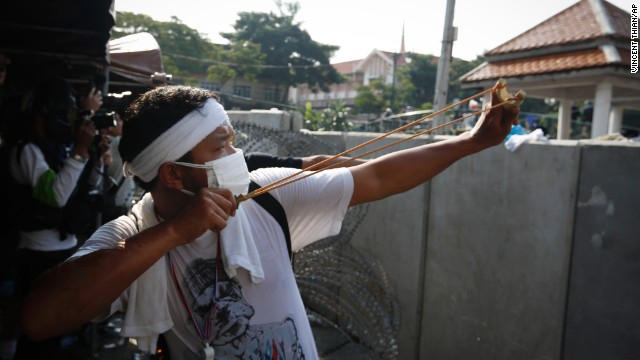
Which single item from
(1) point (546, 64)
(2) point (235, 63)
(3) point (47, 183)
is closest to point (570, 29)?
(1) point (546, 64)

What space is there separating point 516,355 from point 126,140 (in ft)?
10.9

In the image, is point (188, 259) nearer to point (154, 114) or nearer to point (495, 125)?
point (154, 114)

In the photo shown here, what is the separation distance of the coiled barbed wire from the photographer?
1.61m

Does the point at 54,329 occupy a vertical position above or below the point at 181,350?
above

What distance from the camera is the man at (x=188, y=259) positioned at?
1451 millimetres

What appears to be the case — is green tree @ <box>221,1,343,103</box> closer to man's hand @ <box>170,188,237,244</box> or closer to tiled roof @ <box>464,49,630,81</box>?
tiled roof @ <box>464,49,630,81</box>

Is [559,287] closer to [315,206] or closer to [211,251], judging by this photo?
[315,206]

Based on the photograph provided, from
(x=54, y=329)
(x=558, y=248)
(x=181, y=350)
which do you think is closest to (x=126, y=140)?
(x=54, y=329)

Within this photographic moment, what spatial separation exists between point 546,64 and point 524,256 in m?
9.74

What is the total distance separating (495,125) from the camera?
2008 mm

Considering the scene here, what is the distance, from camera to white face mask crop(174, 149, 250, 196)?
1644mm

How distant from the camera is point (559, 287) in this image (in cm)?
351

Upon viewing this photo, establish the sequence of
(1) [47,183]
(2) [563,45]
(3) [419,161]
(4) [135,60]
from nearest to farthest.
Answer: (3) [419,161], (1) [47,183], (4) [135,60], (2) [563,45]

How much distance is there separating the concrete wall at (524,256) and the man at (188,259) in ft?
7.91
